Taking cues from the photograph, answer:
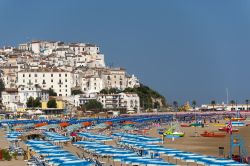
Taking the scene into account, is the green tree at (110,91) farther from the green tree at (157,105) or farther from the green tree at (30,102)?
the green tree at (30,102)

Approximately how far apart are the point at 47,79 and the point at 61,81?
2879 millimetres

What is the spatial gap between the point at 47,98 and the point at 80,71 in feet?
68.1

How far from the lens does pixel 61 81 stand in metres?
114

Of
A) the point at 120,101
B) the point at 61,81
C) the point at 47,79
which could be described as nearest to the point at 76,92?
the point at 61,81

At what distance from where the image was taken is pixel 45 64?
127688 millimetres

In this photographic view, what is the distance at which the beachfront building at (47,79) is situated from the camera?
11456cm

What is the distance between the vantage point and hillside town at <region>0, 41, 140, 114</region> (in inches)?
4161

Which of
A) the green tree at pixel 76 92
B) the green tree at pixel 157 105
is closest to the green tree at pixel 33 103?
the green tree at pixel 76 92

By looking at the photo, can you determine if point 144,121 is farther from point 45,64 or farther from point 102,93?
point 45,64

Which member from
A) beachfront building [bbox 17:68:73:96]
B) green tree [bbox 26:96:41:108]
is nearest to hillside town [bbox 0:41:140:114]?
beachfront building [bbox 17:68:73:96]

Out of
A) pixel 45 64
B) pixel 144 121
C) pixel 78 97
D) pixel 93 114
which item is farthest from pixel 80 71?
pixel 144 121

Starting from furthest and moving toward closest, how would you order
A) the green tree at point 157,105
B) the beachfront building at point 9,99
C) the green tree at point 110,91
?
the green tree at point 157,105
the green tree at point 110,91
the beachfront building at point 9,99

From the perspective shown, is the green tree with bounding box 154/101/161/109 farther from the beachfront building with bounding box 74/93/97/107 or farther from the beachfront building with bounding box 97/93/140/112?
the beachfront building with bounding box 74/93/97/107

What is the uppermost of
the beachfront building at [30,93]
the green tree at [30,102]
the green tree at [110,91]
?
the green tree at [110,91]
